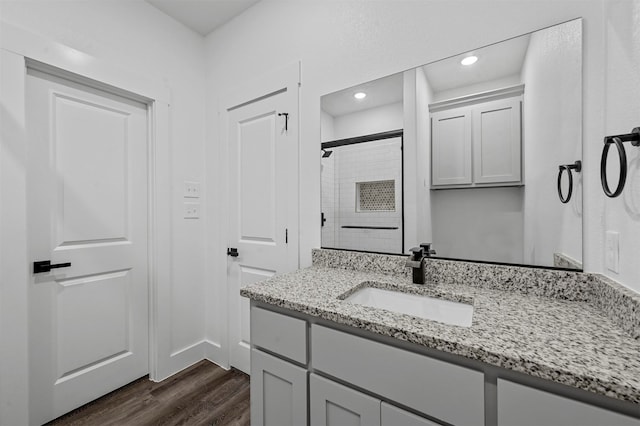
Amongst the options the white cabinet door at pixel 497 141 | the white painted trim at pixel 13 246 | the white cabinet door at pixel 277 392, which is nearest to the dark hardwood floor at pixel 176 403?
the white painted trim at pixel 13 246

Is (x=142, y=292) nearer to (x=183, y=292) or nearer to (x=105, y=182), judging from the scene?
(x=183, y=292)

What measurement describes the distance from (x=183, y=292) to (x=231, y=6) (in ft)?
6.85

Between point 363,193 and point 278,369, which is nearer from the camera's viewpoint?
point 278,369

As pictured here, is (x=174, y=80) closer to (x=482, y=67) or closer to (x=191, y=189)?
(x=191, y=189)

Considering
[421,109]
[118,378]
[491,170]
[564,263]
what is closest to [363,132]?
[421,109]

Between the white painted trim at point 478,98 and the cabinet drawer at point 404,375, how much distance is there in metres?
1.05

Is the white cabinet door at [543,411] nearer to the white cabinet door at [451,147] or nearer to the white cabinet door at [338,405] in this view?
the white cabinet door at [338,405]

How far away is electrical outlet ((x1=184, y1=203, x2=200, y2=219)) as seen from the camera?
2.15 m

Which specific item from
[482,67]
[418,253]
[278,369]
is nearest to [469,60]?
[482,67]

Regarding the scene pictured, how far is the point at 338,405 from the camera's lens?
912mm

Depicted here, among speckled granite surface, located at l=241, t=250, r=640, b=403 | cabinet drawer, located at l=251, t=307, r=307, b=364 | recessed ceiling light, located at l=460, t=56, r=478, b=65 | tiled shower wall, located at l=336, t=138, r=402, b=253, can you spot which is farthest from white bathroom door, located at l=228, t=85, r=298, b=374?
recessed ceiling light, located at l=460, t=56, r=478, b=65

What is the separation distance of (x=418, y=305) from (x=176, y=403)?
5.29ft

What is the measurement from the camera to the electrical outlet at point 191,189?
7.06 ft

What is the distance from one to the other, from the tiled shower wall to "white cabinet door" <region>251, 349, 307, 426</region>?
0.70 m
